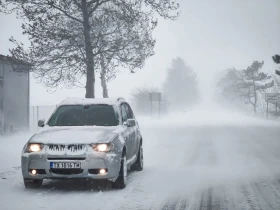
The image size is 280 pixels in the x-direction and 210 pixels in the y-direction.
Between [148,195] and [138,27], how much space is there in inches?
611

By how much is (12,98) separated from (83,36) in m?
6.24

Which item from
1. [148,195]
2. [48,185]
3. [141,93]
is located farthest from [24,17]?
[141,93]

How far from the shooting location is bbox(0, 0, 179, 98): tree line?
20.1 meters

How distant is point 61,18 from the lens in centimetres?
2125

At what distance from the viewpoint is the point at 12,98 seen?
973 inches

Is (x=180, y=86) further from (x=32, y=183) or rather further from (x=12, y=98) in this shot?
(x=32, y=183)

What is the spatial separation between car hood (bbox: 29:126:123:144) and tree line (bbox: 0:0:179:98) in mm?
12482

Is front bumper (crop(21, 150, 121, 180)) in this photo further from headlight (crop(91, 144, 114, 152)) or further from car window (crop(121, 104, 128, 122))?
car window (crop(121, 104, 128, 122))

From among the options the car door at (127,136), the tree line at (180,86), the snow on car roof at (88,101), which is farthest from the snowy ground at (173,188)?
the tree line at (180,86)

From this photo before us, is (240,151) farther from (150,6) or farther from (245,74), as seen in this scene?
(245,74)

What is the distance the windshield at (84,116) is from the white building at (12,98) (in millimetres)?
12416

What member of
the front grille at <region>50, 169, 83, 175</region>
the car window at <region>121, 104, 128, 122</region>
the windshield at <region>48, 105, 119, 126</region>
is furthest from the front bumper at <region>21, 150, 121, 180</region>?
the car window at <region>121, 104, 128, 122</region>

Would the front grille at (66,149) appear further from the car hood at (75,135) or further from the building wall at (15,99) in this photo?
the building wall at (15,99)

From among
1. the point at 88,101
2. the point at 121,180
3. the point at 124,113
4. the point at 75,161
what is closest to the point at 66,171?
the point at 75,161
